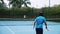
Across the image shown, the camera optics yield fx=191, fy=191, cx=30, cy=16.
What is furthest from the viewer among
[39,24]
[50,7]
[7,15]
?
[50,7]

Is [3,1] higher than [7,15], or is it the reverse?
[3,1]

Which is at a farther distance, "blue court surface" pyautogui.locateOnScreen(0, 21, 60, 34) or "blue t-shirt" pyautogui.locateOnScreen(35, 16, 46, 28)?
"blue court surface" pyautogui.locateOnScreen(0, 21, 60, 34)

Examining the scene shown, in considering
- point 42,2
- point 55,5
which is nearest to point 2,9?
point 42,2

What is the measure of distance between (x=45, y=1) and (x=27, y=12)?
3.72m

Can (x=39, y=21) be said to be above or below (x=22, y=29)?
above

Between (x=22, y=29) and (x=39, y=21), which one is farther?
(x=22, y=29)

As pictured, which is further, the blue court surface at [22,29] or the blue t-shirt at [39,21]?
the blue court surface at [22,29]

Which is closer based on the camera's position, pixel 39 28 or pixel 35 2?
pixel 39 28

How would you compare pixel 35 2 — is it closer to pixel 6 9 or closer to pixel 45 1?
pixel 45 1

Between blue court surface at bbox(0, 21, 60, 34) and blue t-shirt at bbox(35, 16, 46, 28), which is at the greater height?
blue t-shirt at bbox(35, 16, 46, 28)

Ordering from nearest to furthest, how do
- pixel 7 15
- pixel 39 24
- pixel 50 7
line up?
pixel 39 24 → pixel 7 15 → pixel 50 7

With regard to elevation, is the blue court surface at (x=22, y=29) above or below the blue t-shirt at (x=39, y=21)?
below

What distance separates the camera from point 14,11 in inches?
1113

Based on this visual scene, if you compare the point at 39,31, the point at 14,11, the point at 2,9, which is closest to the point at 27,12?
the point at 14,11
